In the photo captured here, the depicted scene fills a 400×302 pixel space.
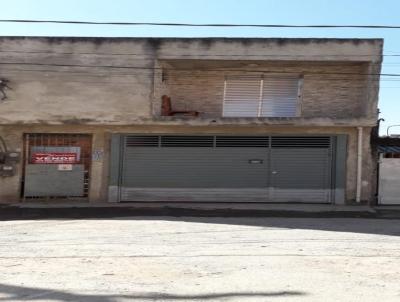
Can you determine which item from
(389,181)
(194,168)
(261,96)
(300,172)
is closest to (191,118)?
(194,168)

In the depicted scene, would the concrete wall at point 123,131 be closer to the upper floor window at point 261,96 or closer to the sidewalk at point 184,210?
the sidewalk at point 184,210

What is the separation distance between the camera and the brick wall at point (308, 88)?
65.4ft

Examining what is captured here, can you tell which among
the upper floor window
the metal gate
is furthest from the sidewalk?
the upper floor window

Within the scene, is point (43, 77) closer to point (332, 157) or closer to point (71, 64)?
point (71, 64)

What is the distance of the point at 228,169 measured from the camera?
→ 1986 cm

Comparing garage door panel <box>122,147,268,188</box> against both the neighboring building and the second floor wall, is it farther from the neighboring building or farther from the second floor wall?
the second floor wall

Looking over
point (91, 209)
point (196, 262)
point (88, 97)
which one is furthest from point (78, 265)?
point (88, 97)

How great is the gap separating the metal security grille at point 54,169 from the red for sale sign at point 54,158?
111mm

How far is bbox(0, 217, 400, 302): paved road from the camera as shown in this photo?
6.60 m

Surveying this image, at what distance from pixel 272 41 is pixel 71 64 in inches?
277

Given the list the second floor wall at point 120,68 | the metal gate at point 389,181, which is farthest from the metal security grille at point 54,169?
the metal gate at point 389,181

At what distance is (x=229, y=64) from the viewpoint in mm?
20000

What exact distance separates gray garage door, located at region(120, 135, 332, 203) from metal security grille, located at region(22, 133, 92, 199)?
1487 millimetres

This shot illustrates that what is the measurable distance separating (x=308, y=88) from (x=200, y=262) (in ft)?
42.4
